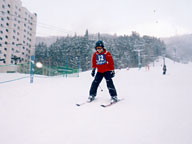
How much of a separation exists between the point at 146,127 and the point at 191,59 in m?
131

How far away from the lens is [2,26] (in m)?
37.1

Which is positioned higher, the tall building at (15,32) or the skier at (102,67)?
the tall building at (15,32)

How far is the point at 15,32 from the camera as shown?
4238cm

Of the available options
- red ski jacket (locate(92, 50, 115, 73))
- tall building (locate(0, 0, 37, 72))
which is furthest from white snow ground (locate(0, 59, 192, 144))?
tall building (locate(0, 0, 37, 72))

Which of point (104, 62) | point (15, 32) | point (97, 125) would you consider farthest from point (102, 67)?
point (15, 32)

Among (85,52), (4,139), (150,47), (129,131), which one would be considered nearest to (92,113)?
(129,131)

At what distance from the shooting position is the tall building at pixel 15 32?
122ft

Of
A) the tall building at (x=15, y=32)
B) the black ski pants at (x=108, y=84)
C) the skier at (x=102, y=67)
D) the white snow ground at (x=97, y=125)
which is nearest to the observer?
the white snow ground at (x=97, y=125)

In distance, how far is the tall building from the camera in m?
37.3

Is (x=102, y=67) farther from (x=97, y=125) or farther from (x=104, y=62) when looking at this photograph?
(x=97, y=125)

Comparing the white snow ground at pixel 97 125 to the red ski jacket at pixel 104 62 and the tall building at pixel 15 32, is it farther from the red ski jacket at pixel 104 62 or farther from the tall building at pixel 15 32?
the tall building at pixel 15 32

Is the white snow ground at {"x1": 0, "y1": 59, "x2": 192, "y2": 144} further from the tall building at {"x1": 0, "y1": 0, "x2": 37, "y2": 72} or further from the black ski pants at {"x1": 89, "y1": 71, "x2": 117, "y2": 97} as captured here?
the tall building at {"x1": 0, "y1": 0, "x2": 37, "y2": 72}

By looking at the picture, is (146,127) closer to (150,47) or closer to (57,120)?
(57,120)

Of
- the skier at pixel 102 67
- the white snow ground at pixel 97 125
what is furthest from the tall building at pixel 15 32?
the white snow ground at pixel 97 125
